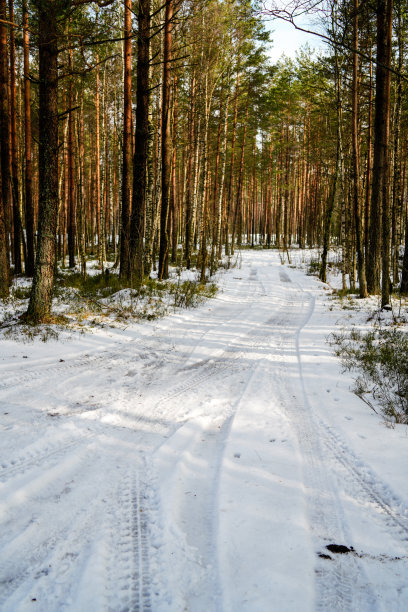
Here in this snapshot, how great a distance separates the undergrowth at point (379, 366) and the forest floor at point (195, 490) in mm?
240

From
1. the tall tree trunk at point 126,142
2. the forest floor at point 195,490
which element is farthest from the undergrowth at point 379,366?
the tall tree trunk at point 126,142

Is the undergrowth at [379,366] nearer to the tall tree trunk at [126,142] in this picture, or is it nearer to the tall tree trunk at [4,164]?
the tall tree trunk at [126,142]

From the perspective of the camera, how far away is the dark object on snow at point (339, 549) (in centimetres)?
206

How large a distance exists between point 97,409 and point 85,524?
171 centimetres

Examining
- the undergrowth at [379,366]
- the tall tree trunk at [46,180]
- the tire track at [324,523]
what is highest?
the tall tree trunk at [46,180]

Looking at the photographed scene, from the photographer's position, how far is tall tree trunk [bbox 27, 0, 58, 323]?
6.62 meters

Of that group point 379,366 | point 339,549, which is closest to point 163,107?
point 379,366

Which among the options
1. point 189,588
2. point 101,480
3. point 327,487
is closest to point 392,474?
point 327,487

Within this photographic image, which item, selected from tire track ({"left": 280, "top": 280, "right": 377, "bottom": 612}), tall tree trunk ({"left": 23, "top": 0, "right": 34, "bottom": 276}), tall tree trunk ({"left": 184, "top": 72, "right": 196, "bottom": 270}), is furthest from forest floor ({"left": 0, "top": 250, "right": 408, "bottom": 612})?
tall tree trunk ({"left": 184, "top": 72, "right": 196, "bottom": 270})

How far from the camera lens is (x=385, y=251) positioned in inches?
353

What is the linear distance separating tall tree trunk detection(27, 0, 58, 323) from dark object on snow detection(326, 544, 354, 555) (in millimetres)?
6428

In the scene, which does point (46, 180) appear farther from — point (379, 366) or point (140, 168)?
point (379, 366)

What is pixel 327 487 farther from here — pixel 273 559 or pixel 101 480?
pixel 101 480

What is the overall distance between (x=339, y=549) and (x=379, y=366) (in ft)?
13.0
